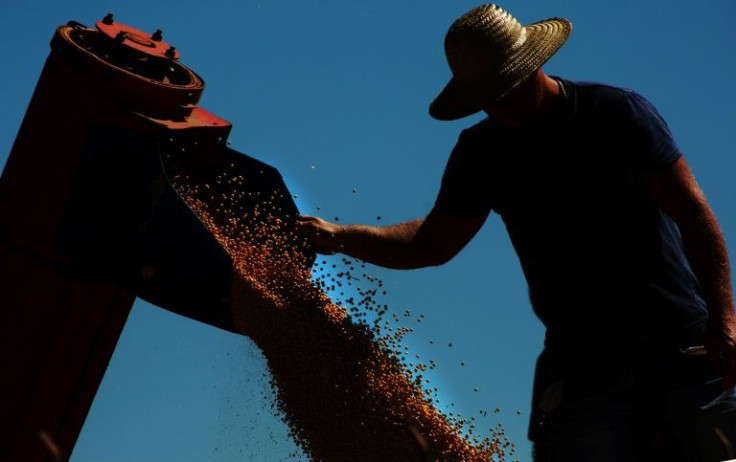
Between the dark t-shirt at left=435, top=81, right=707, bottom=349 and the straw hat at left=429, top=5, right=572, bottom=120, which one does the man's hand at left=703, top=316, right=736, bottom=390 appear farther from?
the straw hat at left=429, top=5, right=572, bottom=120

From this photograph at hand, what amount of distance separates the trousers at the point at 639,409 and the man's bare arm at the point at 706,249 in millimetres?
95

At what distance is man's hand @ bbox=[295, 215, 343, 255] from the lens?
3.02 meters

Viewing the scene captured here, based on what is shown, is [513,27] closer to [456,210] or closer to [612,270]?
[456,210]

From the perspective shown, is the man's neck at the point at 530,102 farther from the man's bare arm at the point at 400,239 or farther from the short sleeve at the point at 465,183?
the man's bare arm at the point at 400,239

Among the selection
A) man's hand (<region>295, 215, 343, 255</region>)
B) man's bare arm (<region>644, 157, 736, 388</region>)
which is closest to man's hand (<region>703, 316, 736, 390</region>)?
man's bare arm (<region>644, 157, 736, 388</region>)

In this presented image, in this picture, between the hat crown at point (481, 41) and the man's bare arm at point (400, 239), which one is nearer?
the hat crown at point (481, 41)

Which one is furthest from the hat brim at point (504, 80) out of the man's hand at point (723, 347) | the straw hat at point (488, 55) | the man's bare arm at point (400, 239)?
the man's hand at point (723, 347)

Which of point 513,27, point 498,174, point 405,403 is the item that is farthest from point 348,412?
point 513,27

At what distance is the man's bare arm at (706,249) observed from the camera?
2.14m

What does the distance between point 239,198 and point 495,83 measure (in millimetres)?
1110

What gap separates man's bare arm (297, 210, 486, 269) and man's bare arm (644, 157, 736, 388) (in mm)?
621

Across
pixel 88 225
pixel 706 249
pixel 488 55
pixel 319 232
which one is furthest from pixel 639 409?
A: pixel 88 225

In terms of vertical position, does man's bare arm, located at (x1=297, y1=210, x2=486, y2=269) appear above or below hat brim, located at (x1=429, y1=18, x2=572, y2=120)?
below

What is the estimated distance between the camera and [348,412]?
A: 2.69 m
